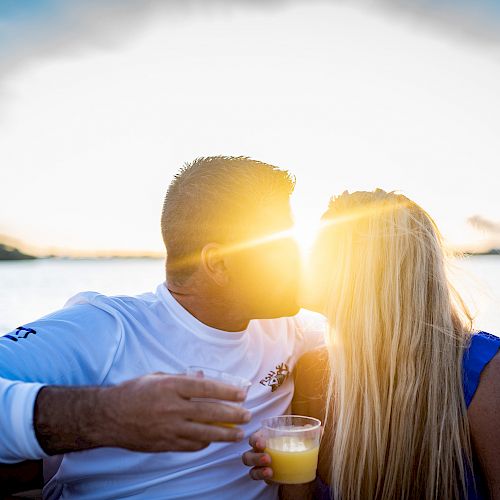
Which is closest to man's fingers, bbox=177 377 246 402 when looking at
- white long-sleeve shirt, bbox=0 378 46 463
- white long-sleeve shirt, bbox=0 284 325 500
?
white long-sleeve shirt, bbox=0 378 46 463

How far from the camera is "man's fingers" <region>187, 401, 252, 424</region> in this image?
146cm

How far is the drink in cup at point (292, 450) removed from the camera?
2.24 m

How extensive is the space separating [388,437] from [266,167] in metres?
1.58

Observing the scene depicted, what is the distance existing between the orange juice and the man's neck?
0.71m

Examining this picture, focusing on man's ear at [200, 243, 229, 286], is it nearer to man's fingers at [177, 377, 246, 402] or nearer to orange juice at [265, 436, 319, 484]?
orange juice at [265, 436, 319, 484]

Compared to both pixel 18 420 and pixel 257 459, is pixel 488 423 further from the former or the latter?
pixel 18 420

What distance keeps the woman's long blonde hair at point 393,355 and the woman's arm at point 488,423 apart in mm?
66

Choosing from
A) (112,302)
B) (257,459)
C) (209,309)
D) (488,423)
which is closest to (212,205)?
(209,309)

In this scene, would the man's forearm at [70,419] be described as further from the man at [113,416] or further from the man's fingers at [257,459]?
the man's fingers at [257,459]

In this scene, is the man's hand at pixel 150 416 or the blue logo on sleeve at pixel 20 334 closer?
A: the man's hand at pixel 150 416

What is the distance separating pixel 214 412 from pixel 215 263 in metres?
1.44

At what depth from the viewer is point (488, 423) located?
2246 mm

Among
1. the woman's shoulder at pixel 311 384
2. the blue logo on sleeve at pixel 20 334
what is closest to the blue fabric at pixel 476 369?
the woman's shoulder at pixel 311 384

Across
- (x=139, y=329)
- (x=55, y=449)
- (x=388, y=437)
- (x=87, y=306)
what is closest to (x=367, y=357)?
(x=388, y=437)
